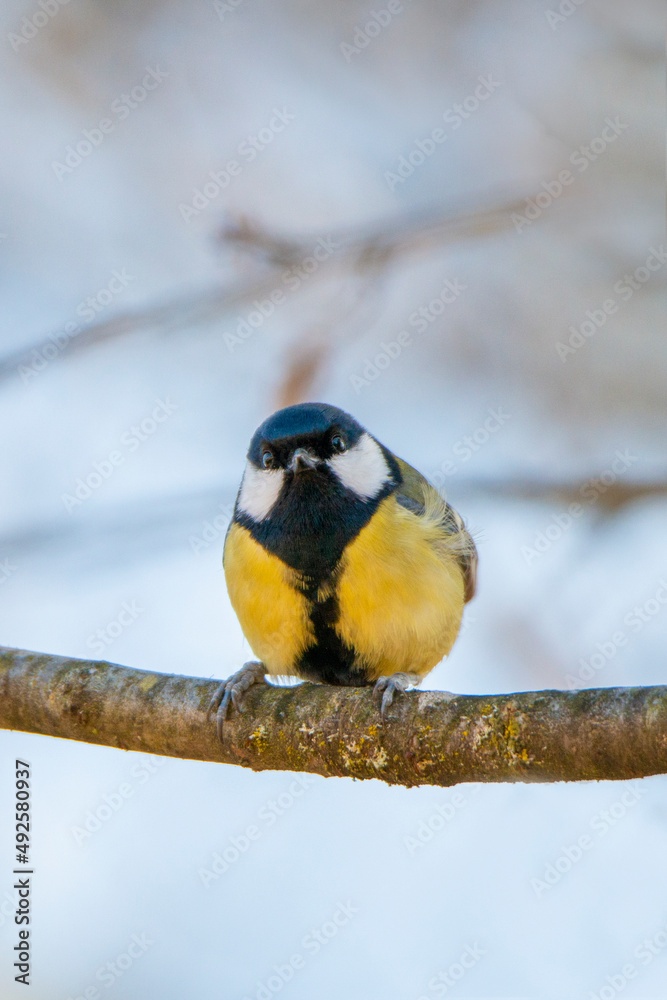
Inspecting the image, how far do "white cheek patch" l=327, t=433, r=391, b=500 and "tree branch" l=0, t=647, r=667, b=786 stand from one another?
0.75 m

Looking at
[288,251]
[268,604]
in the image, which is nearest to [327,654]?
[268,604]

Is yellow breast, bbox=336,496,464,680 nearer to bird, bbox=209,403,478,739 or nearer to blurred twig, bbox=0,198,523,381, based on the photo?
bird, bbox=209,403,478,739

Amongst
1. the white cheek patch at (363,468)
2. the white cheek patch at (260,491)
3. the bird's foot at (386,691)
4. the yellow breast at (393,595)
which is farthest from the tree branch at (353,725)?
the white cheek patch at (363,468)

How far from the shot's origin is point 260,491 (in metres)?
3.06

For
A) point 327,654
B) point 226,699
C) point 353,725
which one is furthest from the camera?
point 327,654

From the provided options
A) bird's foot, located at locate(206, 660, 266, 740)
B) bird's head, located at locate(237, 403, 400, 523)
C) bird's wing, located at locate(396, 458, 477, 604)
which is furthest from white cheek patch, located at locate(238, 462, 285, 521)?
bird's foot, located at locate(206, 660, 266, 740)

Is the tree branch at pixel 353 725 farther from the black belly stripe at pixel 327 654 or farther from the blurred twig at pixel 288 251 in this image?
the blurred twig at pixel 288 251

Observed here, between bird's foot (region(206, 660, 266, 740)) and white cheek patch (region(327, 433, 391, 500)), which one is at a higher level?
white cheek patch (region(327, 433, 391, 500))

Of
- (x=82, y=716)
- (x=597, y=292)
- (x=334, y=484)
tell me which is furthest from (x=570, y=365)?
(x=82, y=716)

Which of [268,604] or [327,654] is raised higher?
[268,604]

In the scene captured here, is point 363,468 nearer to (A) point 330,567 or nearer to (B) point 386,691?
(A) point 330,567

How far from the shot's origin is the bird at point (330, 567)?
287 cm

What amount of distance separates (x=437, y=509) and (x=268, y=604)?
2.41 ft

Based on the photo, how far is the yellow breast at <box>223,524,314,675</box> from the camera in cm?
289
